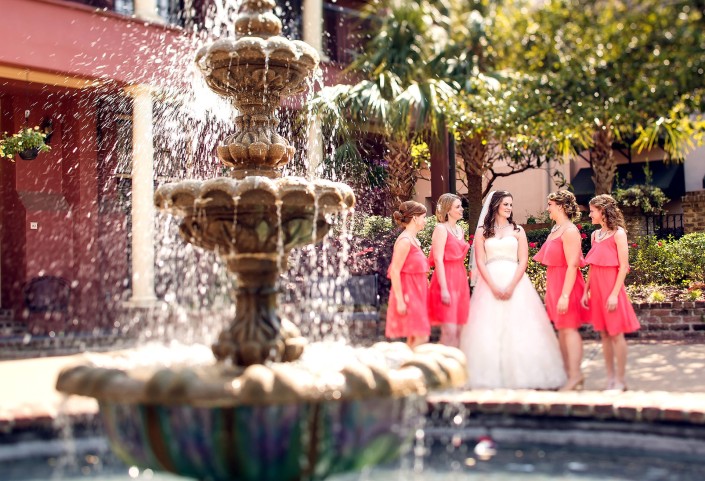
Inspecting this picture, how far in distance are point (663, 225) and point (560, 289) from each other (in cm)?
1669

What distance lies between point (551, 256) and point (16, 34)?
367 inches

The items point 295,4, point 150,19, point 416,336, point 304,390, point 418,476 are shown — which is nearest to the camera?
point 304,390

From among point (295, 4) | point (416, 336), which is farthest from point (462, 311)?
point (295, 4)

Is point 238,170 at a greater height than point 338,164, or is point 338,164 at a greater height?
point 338,164

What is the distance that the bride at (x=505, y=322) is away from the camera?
698 cm

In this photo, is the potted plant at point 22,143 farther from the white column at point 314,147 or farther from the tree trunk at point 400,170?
the tree trunk at point 400,170

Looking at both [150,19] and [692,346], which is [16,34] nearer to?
[150,19]

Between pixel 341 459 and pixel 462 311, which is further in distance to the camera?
pixel 462 311

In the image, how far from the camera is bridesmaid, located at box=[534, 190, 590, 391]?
6.77m

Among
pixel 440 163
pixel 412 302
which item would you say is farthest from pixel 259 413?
pixel 440 163

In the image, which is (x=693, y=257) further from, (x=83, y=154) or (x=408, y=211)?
(x=83, y=154)

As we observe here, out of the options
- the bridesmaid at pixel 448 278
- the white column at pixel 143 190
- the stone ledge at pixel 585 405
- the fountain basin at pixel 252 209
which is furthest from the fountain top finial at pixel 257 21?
the white column at pixel 143 190

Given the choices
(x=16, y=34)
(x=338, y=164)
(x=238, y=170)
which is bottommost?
(x=238, y=170)

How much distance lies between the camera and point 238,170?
4852mm
